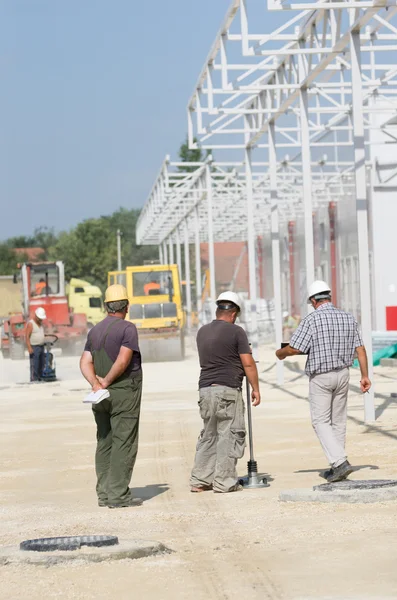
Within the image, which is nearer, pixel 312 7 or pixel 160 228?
pixel 312 7

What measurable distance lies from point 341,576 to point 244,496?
3.59 metres

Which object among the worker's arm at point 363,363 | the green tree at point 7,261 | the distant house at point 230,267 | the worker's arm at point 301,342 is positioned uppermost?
the green tree at point 7,261

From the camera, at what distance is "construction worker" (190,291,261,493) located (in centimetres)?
1118

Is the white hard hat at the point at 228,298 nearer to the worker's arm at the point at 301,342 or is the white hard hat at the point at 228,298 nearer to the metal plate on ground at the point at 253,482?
the worker's arm at the point at 301,342

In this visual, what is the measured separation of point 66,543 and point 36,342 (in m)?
18.7

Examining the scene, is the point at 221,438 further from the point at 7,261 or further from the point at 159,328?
the point at 7,261

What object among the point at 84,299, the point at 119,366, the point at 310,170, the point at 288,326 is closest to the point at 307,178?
the point at 310,170

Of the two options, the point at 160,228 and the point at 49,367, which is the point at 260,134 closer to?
the point at 49,367

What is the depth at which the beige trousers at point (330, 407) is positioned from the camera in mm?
11109

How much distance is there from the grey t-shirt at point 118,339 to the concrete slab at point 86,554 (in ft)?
8.69

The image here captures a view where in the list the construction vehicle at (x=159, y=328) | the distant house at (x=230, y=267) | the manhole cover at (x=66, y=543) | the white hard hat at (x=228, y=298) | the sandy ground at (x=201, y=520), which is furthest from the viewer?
the distant house at (x=230, y=267)

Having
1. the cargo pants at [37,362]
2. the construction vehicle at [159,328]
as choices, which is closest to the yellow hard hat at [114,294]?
the cargo pants at [37,362]

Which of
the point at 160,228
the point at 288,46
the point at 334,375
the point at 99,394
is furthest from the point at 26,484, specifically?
the point at 160,228

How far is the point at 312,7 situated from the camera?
15.7 m
